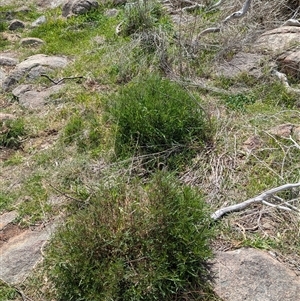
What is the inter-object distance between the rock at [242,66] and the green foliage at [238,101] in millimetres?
506

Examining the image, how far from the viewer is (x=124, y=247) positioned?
8.92 feet

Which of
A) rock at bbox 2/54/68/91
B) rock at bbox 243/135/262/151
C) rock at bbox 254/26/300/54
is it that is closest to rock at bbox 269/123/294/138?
rock at bbox 243/135/262/151

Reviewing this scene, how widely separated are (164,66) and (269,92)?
1.28 metres

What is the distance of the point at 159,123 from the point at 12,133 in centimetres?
174

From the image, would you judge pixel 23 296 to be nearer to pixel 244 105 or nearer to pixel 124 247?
pixel 124 247

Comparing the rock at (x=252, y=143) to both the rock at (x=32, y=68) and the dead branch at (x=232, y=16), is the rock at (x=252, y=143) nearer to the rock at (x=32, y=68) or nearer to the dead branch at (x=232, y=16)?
the dead branch at (x=232, y=16)

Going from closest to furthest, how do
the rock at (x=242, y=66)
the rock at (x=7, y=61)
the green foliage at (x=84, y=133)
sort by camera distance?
1. the green foliage at (x=84, y=133)
2. the rock at (x=242, y=66)
3. the rock at (x=7, y=61)

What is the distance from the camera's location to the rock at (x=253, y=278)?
268 centimetres

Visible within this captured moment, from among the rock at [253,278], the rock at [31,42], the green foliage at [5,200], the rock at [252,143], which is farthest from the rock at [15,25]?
the rock at [253,278]

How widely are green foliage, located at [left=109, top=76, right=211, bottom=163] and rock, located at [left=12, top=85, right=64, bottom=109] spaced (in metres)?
1.65

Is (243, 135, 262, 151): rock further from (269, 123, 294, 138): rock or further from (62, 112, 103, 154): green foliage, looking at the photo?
(62, 112, 103, 154): green foliage

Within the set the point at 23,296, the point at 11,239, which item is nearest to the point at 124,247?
the point at 23,296

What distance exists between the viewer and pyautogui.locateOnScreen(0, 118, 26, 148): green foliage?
4.77 m

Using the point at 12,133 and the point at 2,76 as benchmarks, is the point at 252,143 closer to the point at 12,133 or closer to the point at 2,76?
the point at 12,133
